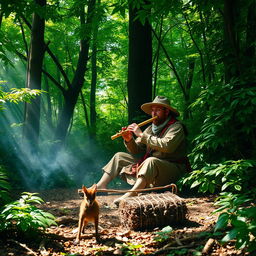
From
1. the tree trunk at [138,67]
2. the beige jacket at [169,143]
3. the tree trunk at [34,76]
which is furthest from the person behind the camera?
the tree trunk at [34,76]

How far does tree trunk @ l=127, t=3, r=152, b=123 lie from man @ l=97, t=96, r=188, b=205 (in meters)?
1.13

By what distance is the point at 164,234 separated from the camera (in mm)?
3262

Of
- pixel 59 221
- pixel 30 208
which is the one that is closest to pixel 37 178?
pixel 59 221

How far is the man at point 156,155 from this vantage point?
4.68 meters

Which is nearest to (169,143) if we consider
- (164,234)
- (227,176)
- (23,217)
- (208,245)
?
(227,176)

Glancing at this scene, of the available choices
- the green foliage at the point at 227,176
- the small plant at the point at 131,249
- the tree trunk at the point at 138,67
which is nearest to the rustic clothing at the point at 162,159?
the green foliage at the point at 227,176

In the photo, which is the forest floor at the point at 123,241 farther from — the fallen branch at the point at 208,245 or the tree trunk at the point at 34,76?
the tree trunk at the point at 34,76

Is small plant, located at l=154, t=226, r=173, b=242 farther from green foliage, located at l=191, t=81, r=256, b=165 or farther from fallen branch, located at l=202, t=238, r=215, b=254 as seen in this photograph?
green foliage, located at l=191, t=81, r=256, b=165

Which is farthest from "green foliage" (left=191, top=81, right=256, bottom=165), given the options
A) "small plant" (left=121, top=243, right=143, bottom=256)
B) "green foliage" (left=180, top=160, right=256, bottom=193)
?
"small plant" (left=121, top=243, right=143, bottom=256)

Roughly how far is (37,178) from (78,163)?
1697 mm

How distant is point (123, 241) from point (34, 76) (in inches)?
237

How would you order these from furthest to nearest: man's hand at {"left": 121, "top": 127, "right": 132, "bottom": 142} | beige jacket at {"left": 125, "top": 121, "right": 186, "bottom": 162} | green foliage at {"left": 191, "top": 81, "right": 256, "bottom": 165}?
man's hand at {"left": 121, "top": 127, "right": 132, "bottom": 142} → beige jacket at {"left": 125, "top": 121, "right": 186, "bottom": 162} → green foliage at {"left": 191, "top": 81, "right": 256, "bottom": 165}

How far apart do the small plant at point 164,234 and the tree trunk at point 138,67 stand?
367cm

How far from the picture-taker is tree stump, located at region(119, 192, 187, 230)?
3.50 metres
